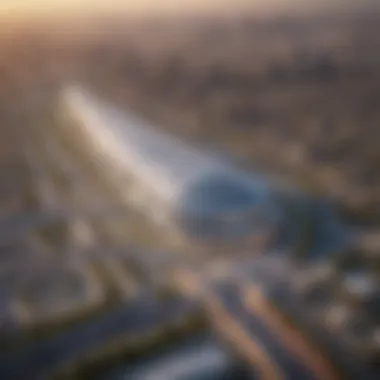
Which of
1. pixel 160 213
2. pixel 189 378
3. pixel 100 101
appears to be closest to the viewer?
pixel 189 378

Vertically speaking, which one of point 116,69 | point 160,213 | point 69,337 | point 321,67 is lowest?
point 69,337

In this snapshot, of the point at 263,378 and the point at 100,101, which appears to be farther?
the point at 100,101

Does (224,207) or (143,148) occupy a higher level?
(143,148)

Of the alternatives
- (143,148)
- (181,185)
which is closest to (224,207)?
(181,185)

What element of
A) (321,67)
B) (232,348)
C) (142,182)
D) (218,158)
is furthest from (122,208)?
(321,67)

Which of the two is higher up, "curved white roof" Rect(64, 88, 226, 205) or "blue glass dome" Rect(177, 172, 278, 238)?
"curved white roof" Rect(64, 88, 226, 205)

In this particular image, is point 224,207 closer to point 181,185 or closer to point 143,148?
point 181,185

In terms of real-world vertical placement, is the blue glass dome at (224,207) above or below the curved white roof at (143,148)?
below

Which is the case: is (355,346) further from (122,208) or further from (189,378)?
(122,208)
